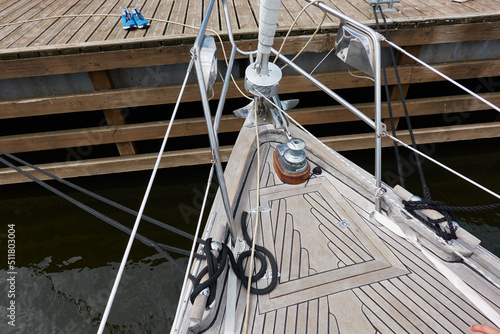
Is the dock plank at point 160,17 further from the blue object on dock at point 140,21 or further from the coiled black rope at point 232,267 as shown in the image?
the coiled black rope at point 232,267

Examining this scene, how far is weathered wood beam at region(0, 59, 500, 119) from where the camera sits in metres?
2.98

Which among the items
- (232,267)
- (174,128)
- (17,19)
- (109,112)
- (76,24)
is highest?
(17,19)

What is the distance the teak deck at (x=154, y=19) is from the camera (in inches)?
111

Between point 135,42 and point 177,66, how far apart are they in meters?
0.46

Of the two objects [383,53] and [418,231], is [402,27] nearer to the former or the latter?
[383,53]

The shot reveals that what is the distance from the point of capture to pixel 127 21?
3082mm

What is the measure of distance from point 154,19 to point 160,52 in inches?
25.3

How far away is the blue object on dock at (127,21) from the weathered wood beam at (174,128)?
41.2 inches

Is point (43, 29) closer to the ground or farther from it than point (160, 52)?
farther from it

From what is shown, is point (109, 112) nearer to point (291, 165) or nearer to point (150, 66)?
point (150, 66)

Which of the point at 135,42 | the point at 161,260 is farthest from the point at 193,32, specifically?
the point at 161,260

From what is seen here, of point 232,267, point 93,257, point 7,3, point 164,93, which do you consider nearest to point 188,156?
point 164,93

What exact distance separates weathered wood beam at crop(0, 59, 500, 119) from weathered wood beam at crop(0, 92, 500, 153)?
0.90 ft

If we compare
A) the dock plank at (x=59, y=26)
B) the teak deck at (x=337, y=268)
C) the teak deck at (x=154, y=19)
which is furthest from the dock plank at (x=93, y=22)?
the teak deck at (x=337, y=268)
